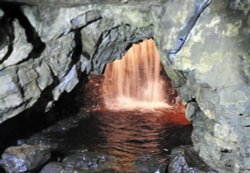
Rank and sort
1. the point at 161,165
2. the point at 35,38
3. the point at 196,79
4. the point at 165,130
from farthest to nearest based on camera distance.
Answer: the point at 165,130
the point at 161,165
the point at 35,38
the point at 196,79

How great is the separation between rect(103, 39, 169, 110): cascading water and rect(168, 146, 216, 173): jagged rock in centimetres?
538

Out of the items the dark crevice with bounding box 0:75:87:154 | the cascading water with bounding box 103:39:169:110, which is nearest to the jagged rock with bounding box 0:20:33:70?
the dark crevice with bounding box 0:75:87:154

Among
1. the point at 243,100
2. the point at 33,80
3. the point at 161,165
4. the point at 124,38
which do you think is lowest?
the point at 161,165

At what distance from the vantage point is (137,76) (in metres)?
11.8

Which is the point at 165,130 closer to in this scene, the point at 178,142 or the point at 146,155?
the point at 178,142

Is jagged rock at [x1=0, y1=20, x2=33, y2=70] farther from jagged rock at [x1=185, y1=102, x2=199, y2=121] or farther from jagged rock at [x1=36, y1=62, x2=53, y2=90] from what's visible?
jagged rock at [x1=185, y1=102, x2=199, y2=121]

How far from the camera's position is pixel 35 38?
5227mm

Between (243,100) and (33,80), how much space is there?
3.05 metres

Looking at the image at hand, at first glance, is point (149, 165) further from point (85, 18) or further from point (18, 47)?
point (18, 47)

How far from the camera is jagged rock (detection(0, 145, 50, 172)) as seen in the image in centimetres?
563

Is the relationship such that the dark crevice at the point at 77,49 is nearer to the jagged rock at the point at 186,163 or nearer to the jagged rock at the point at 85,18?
the jagged rock at the point at 85,18

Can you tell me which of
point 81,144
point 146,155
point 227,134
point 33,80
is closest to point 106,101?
point 81,144

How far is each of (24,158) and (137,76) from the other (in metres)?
6.63

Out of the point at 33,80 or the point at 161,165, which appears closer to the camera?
the point at 33,80
